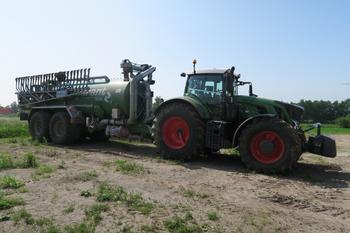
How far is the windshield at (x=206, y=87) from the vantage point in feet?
37.1

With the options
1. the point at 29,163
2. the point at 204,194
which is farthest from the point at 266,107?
the point at 29,163

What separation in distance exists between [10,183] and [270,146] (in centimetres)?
579

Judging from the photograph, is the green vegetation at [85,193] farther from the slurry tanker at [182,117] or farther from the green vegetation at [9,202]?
the slurry tanker at [182,117]

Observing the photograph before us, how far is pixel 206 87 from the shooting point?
11.5 metres

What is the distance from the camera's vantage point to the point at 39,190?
25.4ft

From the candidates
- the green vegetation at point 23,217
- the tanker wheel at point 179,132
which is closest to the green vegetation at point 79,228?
the green vegetation at point 23,217

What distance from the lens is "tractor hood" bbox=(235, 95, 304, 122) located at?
1077 cm

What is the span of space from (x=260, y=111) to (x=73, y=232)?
6.84 meters

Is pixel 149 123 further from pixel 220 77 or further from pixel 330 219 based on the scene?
pixel 330 219

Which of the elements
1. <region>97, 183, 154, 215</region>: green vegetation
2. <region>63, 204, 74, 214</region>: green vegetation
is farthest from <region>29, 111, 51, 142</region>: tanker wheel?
<region>63, 204, 74, 214</region>: green vegetation

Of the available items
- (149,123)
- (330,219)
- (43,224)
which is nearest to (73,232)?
(43,224)

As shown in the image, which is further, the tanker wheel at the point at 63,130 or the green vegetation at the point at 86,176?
the tanker wheel at the point at 63,130

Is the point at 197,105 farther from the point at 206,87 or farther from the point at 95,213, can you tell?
the point at 95,213

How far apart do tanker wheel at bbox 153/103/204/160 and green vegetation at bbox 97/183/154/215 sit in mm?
3860
